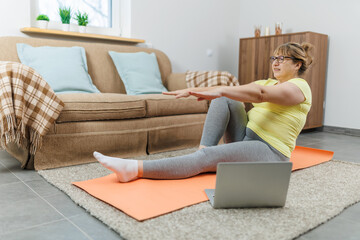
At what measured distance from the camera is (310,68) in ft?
10.7

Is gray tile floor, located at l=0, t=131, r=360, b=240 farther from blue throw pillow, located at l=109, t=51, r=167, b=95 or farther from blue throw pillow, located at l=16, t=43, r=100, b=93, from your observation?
blue throw pillow, located at l=109, t=51, r=167, b=95

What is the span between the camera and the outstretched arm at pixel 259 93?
4.39ft

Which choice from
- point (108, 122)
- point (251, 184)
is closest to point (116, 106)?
point (108, 122)

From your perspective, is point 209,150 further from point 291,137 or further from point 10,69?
point 10,69

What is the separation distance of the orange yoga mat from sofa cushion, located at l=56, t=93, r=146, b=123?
478mm

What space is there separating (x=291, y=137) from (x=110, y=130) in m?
1.10

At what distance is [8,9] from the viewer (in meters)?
2.68

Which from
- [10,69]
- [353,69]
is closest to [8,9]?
[10,69]

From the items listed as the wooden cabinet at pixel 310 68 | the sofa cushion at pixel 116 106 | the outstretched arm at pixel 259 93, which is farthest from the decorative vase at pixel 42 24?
the wooden cabinet at pixel 310 68

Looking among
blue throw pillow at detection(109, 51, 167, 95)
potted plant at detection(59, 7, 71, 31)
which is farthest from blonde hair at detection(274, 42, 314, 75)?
potted plant at detection(59, 7, 71, 31)

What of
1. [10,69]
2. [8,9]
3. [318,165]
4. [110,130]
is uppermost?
[8,9]

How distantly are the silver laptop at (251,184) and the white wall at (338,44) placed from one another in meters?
2.67

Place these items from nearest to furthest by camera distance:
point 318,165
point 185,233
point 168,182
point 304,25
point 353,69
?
point 185,233 → point 168,182 → point 318,165 → point 353,69 → point 304,25

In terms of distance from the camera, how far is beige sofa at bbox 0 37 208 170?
1.91 meters
